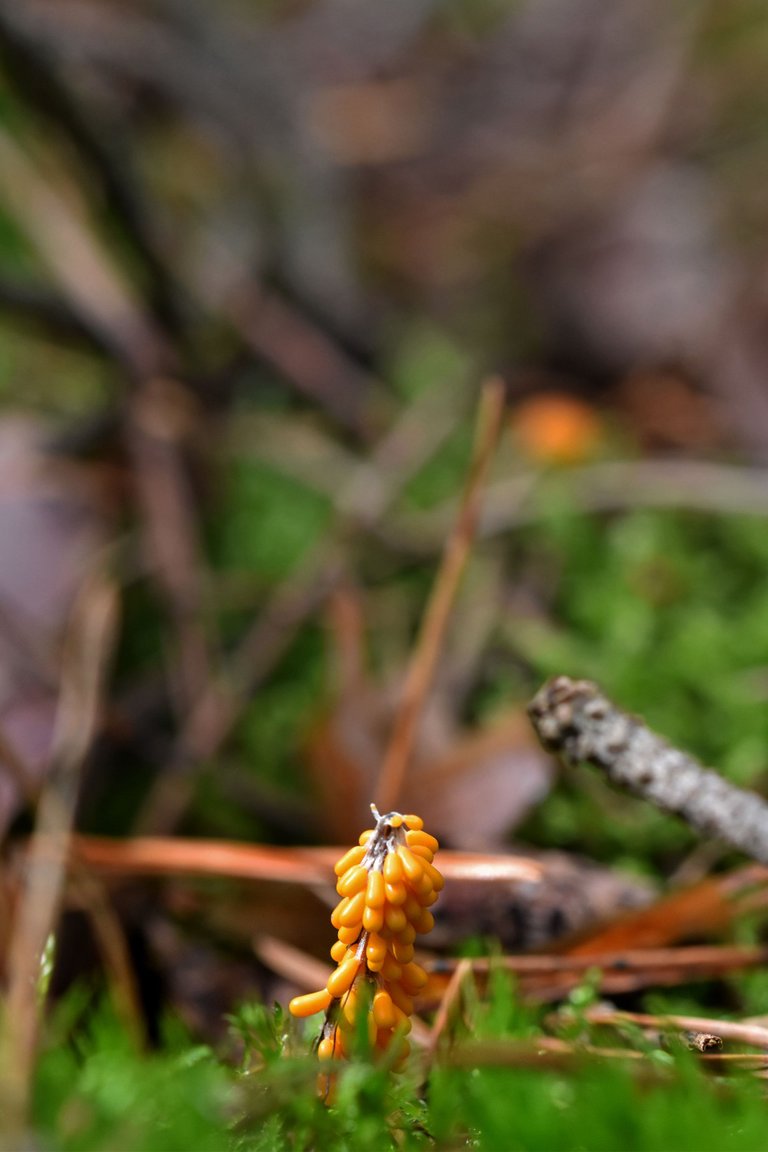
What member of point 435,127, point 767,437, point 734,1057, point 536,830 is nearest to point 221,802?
point 536,830

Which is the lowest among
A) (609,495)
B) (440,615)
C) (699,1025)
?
(699,1025)

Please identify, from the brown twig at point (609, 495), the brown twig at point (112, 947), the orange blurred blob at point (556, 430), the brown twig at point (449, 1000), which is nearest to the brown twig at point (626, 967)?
the brown twig at point (449, 1000)

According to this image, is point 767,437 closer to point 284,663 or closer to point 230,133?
point 284,663

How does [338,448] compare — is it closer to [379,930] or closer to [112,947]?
[112,947]

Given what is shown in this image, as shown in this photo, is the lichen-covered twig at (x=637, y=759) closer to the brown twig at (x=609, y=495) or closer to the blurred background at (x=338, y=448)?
the blurred background at (x=338, y=448)

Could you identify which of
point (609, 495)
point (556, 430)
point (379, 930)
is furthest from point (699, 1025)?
point (556, 430)

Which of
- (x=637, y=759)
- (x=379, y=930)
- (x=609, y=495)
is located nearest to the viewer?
(x=379, y=930)
